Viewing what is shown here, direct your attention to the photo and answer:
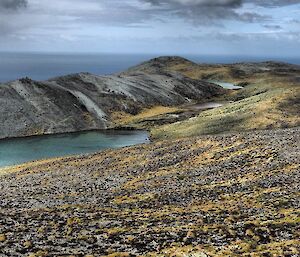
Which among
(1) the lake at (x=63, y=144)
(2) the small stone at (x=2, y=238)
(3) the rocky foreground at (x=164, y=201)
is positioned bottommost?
(1) the lake at (x=63, y=144)

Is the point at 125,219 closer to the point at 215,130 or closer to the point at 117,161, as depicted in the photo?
the point at 117,161

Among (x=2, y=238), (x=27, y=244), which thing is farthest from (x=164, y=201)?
(x=2, y=238)

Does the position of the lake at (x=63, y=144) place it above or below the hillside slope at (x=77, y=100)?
below

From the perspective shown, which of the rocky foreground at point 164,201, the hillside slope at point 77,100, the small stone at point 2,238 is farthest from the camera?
the hillside slope at point 77,100

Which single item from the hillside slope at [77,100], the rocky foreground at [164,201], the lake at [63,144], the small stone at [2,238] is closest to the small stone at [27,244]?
the rocky foreground at [164,201]

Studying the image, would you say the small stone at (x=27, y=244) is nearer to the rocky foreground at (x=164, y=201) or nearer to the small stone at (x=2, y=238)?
the rocky foreground at (x=164, y=201)

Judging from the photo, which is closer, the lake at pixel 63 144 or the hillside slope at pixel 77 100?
the lake at pixel 63 144

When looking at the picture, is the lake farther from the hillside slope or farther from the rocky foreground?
the rocky foreground

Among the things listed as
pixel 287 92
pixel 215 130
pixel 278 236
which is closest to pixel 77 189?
pixel 278 236
